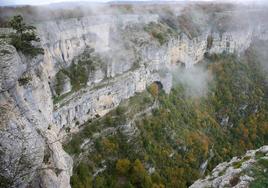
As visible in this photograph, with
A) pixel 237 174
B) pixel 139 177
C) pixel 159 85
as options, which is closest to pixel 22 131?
pixel 237 174

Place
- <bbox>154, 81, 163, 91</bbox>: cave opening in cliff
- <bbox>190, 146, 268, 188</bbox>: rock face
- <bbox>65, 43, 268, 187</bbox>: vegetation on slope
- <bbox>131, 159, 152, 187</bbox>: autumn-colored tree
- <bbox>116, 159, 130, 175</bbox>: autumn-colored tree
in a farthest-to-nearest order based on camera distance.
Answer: <bbox>154, 81, 163, 91</bbox>: cave opening in cliff → <bbox>131, 159, 152, 187</bbox>: autumn-colored tree → <bbox>116, 159, 130, 175</bbox>: autumn-colored tree → <bbox>65, 43, 268, 187</bbox>: vegetation on slope → <bbox>190, 146, 268, 188</bbox>: rock face

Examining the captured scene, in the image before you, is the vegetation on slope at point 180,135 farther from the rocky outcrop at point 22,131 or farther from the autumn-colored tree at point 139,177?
the rocky outcrop at point 22,131

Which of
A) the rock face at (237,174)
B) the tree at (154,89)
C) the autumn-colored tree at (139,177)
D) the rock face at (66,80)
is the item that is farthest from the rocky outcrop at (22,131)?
the tree at (154,89)

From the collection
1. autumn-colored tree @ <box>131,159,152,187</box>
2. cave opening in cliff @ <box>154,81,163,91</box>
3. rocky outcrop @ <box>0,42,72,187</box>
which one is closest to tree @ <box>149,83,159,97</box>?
cave opening in cliff @ <box>154,81,163,91</box>

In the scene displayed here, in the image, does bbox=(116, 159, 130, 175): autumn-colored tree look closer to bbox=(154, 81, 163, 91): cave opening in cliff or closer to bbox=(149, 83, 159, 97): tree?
bbox=(149, 83, 159, 97): tree

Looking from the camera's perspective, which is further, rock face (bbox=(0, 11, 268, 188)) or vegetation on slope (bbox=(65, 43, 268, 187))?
vegetation on slope (bbox=(65, 43, 268, 187))

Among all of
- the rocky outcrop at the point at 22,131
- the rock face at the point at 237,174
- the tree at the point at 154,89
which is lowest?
the tree at the point at 154,89
